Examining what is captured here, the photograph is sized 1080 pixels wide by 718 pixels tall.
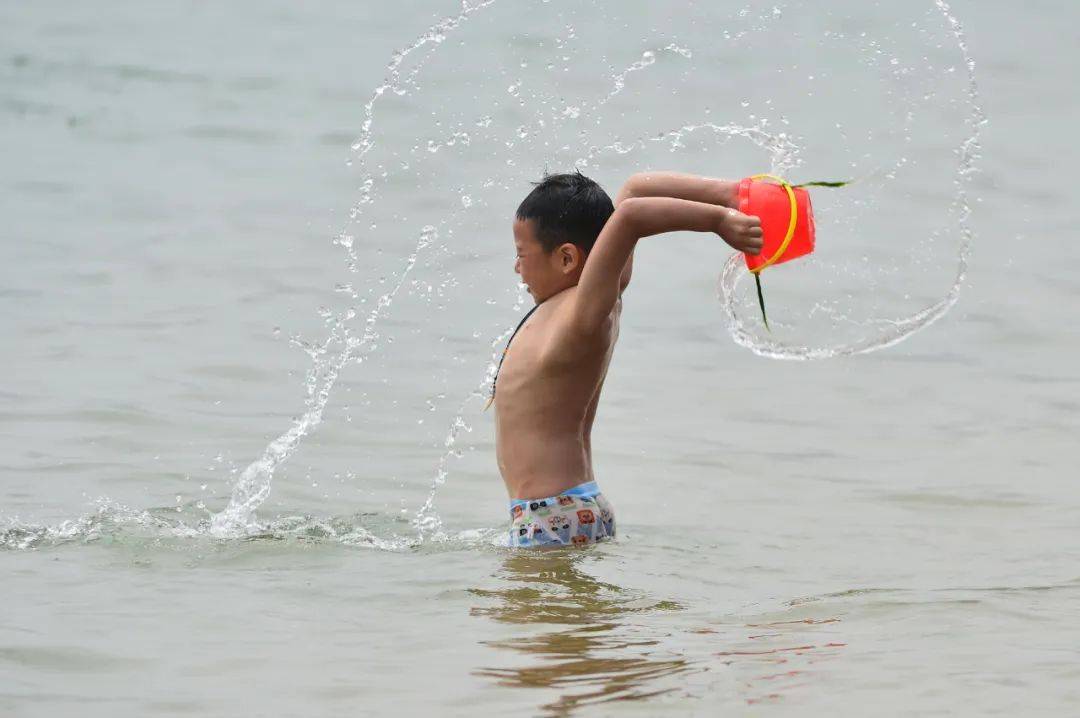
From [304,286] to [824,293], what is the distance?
315 centimetres

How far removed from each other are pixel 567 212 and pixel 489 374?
301 centimetres

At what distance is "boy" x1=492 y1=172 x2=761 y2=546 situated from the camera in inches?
163

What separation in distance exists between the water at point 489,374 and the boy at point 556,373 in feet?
0.45

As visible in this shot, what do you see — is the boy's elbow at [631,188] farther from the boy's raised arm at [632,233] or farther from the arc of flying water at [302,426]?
the arc of flying water at [302,426]

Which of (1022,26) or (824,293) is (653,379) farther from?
(1022,26)

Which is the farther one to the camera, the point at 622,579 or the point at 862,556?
the point at 862,556

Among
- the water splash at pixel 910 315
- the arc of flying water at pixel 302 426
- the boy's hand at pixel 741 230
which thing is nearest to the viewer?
the boy's hand at pixel 741 230

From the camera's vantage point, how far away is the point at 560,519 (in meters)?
4.21

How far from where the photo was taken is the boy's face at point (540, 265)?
13.9 feet

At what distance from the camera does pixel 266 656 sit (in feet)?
11.3

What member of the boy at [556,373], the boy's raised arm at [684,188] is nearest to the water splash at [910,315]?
the boy's raised arm at [684,188]

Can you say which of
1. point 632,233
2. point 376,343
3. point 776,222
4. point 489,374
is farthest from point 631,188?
point 376,343

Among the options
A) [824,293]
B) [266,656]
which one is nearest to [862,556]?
[266,656]

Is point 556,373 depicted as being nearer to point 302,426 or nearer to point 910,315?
point 302,426
